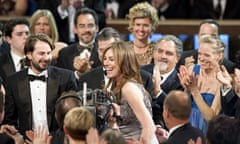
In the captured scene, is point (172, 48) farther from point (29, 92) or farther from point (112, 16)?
point (112, 16)

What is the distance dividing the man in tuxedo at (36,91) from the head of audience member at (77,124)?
6.40 ft

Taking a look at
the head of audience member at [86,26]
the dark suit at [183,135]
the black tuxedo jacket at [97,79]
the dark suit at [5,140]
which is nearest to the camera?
the dark suit at [183,135]

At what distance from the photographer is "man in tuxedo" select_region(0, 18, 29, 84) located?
945 cm

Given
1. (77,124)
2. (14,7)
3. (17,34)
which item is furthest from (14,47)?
(77,124)

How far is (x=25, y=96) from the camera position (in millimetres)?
8430

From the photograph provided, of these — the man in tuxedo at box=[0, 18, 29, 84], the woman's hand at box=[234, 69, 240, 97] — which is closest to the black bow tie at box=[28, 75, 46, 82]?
the man in tuxedo at box=[0, 18, 29, 84]

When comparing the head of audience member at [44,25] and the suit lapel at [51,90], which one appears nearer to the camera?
the suit lapel at [51,90]

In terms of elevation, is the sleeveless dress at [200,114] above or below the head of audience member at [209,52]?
below

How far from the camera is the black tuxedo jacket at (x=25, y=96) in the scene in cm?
839

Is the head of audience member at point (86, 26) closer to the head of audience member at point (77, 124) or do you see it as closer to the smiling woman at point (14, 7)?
the smiling woman at point (14, 7)

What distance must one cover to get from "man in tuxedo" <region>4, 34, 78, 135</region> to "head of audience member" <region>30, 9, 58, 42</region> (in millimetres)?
1533

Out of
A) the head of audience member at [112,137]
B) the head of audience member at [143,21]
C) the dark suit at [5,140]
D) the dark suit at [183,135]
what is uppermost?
the head of audience member at [143,21]

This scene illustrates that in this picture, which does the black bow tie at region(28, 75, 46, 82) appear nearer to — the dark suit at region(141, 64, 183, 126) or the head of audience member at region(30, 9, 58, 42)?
the dark suit at region(141, 64, 183, 126)

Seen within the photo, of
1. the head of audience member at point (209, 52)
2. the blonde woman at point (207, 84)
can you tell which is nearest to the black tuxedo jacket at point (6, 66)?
the blonde woman at point (207, 84)
